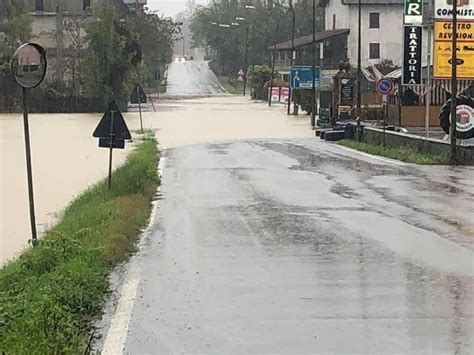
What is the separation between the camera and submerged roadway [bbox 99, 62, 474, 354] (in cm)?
786

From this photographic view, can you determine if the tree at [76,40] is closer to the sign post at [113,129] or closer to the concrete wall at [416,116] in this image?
the concrete wall at [416,116]

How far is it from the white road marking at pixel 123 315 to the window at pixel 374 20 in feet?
259

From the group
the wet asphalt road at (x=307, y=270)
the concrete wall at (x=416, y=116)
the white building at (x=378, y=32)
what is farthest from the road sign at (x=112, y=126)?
the white building at (x=378, y=32)

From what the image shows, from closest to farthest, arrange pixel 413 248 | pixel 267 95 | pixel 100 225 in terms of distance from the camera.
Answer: pixel 413 248, pixel 100 225, pixel 267 95

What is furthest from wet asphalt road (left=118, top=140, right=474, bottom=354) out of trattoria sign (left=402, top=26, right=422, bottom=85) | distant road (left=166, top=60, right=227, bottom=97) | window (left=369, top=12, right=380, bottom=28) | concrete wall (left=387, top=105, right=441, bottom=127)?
distant road (left=166, top=60, right=227, bottom=97)

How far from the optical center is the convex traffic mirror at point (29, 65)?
12.7 meters

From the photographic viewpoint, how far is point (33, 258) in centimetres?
1095

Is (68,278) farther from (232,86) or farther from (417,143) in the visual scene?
(232,86)

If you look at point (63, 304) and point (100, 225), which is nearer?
point (63, 304)

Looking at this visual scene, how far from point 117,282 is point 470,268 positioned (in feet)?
13.0

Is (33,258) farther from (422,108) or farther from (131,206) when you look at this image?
(422,108)

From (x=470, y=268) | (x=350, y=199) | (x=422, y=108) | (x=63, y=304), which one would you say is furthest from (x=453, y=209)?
(x=422, y=108)

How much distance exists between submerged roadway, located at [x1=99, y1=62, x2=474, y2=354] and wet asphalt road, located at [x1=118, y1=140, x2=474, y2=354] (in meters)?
0.02

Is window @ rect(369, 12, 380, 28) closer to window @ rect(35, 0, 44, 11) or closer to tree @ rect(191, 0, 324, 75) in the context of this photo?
tree @ rect(191, 0, 324, 75)
